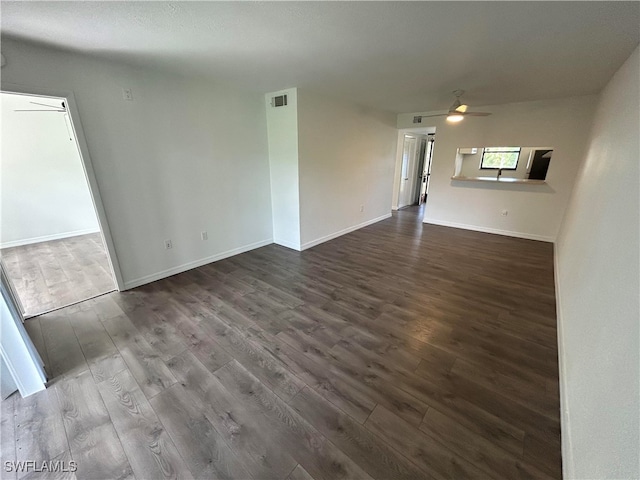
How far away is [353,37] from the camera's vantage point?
2025mm

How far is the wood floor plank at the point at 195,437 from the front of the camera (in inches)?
51.4

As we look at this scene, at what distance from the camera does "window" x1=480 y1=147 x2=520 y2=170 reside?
17.7ft

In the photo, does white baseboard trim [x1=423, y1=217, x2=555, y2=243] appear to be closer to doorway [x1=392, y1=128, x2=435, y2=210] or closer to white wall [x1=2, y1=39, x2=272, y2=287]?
doorway [x1=392, y1=128, x2=435, y2=210]

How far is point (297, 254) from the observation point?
4.18 meters

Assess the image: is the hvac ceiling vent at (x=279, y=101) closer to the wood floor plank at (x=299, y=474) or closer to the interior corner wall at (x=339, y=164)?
the interior corner wall at (x=339, y=164)

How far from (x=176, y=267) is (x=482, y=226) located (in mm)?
5815

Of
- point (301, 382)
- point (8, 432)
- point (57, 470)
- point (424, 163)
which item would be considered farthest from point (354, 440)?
point (424, 163)

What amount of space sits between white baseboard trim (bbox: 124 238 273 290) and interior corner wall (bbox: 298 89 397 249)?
880mm

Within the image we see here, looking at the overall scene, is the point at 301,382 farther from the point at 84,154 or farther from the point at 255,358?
the point at 84,154

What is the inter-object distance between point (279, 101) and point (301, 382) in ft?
12.1

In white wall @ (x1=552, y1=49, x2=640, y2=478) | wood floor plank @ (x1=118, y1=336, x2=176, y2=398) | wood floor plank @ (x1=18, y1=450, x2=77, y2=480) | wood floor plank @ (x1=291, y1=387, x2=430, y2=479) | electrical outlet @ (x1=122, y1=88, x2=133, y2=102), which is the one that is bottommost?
wood floor plank @ (x1=18, y1=450, x2=77, y2=480)

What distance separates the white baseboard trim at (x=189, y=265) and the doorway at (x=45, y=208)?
0.20 meters

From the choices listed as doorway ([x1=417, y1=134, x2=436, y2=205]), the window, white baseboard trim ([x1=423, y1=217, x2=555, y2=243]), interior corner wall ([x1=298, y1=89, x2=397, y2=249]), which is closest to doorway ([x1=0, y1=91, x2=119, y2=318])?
interior corner wall ([x1=298, y1=89, x2=397, y2=249])

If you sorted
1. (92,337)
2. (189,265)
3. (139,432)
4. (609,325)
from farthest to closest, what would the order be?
(189,265) → (92,337) → (139,432) → (609,325)
